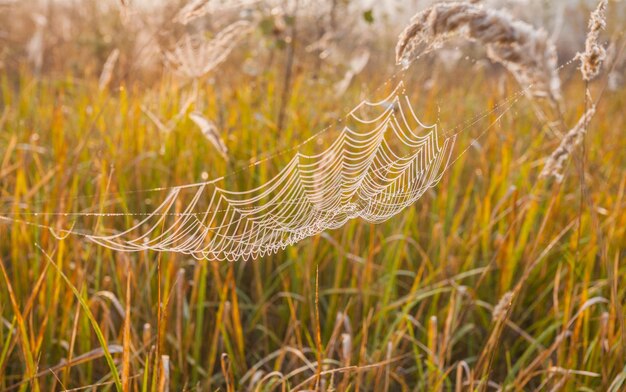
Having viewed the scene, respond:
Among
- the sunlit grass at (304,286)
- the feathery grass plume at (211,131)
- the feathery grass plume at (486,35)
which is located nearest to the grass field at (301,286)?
the sunlit grass at (304,286)

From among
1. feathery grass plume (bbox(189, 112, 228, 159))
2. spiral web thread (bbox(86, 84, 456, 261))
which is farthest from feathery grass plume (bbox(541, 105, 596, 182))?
feathery grass plume (bbox(189, 112, 228, 159))

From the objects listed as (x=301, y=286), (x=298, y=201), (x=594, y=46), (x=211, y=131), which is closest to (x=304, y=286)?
(x=301, y=286)

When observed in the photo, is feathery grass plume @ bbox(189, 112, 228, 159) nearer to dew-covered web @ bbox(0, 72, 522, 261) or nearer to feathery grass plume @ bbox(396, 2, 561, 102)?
dew-covered web @ bbox(0, 72, 522, 261)

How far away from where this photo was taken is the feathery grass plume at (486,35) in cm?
137

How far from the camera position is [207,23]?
517 cm

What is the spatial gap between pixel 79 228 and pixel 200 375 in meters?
0.87

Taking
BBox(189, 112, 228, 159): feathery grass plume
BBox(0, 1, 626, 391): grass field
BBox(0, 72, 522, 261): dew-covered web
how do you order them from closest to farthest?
BBox(0, 72, 522, 261): dew-covered web → BBox(0, 1, 626, 391): grass field → BBox(189, 112, 228, 159): feathery grass plume

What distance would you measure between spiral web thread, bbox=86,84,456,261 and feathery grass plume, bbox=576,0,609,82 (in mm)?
335

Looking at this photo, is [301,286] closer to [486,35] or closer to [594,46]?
[486,35]

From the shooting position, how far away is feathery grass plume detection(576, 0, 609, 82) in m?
1.26

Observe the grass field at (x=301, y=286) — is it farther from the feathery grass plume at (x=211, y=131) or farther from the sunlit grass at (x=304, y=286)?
the feathery grass plume at (x=211, y=131)

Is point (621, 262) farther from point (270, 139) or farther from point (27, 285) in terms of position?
point (27, 285)

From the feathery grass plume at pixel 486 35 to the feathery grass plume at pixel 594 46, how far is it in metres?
0.09

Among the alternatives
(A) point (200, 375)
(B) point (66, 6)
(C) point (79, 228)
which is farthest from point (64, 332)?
(B) point (66, 6)
